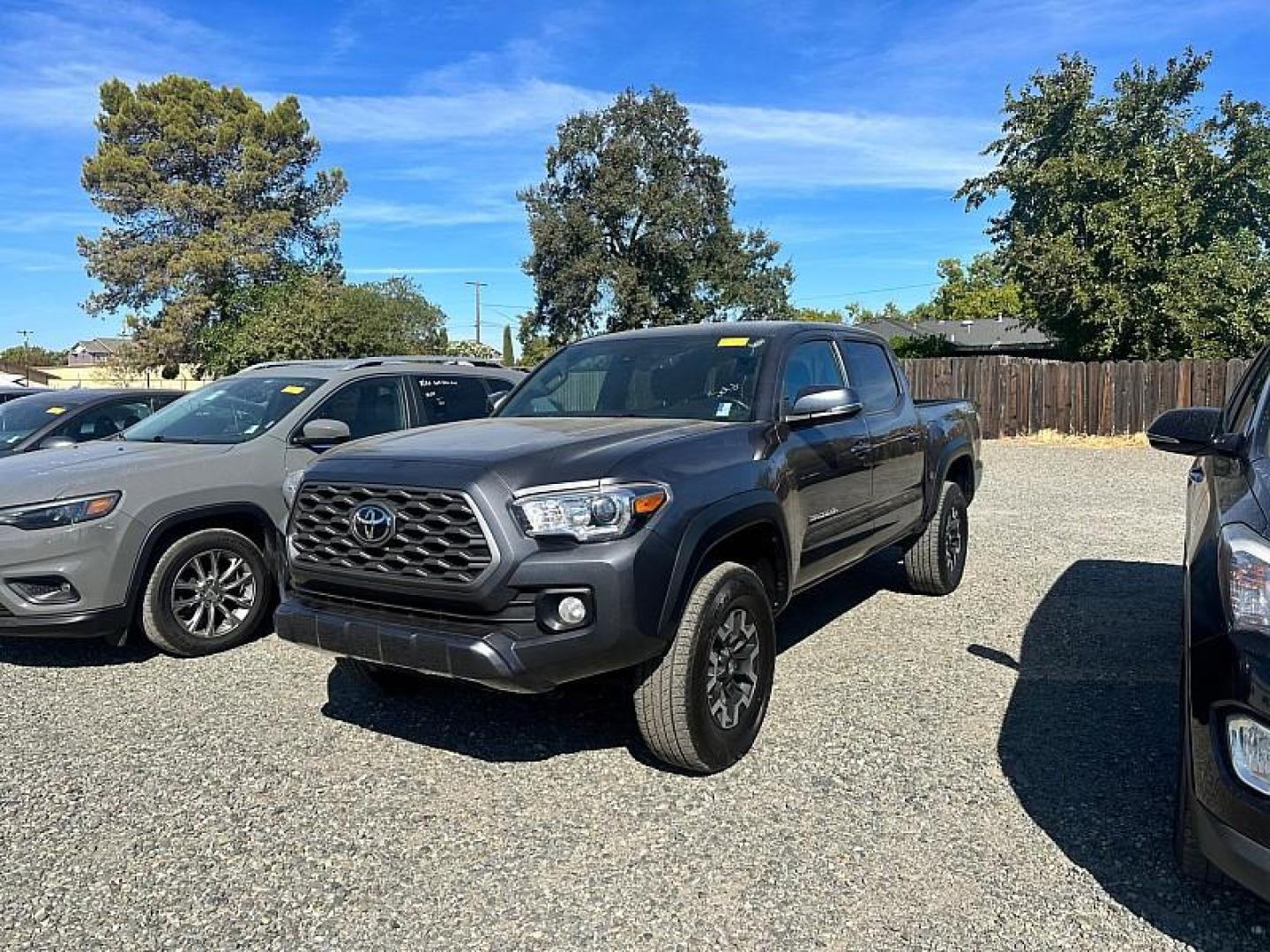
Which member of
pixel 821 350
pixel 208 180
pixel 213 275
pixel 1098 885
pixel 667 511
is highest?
pixel 208 180

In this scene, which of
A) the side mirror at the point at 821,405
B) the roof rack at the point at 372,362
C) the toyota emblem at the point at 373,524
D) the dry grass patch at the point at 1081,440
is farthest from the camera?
the dry grass patch at the point at 1081,440

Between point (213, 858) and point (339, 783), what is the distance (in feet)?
2.03

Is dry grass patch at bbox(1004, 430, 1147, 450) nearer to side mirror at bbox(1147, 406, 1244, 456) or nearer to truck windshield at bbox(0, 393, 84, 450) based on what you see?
side mirror at bbox(1147, 406, 1244, 456)

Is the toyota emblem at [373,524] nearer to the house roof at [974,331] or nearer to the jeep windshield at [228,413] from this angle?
the jeep windshield at [228,413]

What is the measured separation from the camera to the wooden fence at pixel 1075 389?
61.1 feet

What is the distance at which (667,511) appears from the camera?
135 inches

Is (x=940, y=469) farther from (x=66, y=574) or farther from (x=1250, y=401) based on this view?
(x=66, y=574)

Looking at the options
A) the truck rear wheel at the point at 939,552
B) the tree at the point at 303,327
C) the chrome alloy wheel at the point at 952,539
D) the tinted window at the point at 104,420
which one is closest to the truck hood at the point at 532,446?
the truck rear wheel at the point at 939,552

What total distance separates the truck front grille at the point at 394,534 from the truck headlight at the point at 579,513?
17cm

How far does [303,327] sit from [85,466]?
83.9 feet

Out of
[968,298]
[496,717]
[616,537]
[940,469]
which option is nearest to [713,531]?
[616,537]

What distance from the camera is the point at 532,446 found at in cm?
363

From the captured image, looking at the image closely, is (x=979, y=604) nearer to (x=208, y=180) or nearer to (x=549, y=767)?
(x=549, y=767)

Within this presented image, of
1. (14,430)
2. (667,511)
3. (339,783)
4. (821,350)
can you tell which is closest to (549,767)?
(339,783)
